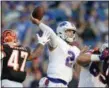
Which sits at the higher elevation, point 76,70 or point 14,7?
point 14,7

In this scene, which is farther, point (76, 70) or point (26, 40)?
point (26, 40)

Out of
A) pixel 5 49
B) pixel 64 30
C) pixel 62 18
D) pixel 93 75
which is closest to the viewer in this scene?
pixel 5 49

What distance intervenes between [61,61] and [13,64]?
0.79 m

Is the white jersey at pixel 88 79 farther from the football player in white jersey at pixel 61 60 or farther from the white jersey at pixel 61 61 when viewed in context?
the white jersey at pixel 61 61

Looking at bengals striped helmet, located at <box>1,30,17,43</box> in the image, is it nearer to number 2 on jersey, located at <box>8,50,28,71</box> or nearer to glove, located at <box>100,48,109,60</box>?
number 2 on jersey, located at <box>8,50,28,71</box>

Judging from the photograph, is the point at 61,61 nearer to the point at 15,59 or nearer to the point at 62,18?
the point at 15,59

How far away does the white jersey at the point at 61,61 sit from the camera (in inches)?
419

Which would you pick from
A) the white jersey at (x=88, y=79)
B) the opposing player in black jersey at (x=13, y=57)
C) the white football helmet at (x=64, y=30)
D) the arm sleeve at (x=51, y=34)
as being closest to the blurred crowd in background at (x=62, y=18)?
the white jersey at (x=88, y=79)

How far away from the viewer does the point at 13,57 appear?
10516mm

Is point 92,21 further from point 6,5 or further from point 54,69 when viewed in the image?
point 54,69

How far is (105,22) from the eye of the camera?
1784 centimetres

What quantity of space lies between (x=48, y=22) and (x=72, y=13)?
1.12 metres

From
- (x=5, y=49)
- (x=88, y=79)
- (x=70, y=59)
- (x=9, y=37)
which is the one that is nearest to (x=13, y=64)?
(x=5, y=49)

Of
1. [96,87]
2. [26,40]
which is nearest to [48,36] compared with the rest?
[96,87]
